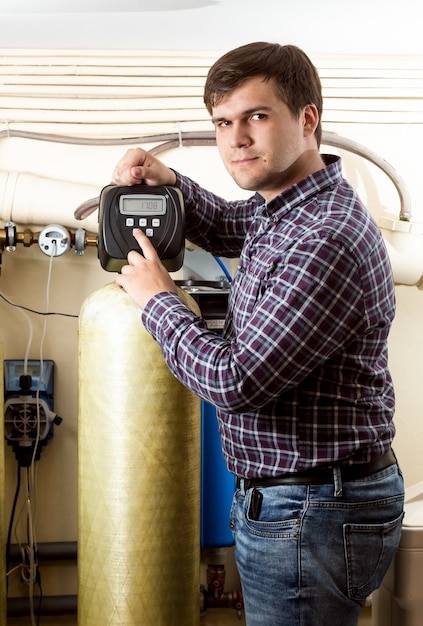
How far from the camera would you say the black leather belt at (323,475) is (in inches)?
48.3

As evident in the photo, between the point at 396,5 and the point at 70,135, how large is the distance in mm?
1008

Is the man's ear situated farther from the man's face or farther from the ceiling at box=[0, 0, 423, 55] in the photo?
the ceiling at box=[0, 0, 423, 55]

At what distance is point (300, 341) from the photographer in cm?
112

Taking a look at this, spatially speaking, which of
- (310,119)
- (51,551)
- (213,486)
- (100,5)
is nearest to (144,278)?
(310,119)

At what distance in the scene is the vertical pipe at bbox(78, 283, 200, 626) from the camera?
5.78 feet

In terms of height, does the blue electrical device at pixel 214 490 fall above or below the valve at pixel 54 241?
below

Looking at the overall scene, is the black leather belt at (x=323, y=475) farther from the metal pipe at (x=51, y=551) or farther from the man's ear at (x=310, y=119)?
the metal pipe at (x=51, y=551)

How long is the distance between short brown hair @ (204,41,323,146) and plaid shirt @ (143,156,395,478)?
13 centimetres

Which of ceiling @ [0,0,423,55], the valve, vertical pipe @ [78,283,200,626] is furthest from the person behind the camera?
the valve

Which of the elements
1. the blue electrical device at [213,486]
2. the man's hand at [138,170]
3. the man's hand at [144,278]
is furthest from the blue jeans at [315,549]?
the blue electrical device at [213,486]

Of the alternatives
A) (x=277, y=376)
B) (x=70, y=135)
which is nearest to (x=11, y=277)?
(x=70, y=135)

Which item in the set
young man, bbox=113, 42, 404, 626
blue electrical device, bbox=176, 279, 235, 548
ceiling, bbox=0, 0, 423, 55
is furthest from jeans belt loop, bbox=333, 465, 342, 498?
ceiling, bbox=0, 0, 423, 55

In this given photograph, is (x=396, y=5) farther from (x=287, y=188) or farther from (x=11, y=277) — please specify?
(x=11, y=277)

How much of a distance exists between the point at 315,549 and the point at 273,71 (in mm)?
780
